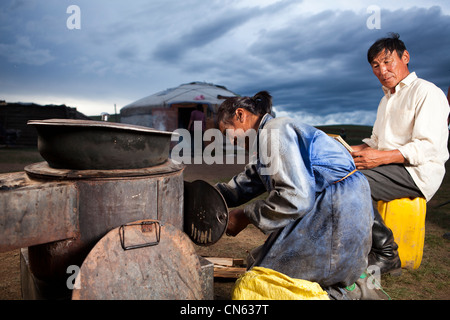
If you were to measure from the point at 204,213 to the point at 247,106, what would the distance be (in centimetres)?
74

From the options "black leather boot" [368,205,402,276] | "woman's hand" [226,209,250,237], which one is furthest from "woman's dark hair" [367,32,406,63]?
"woman's hand" [226,209,250,237]

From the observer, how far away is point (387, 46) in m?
2.55

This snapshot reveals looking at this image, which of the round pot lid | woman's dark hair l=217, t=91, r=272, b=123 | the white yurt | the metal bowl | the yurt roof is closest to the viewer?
the metal bowl

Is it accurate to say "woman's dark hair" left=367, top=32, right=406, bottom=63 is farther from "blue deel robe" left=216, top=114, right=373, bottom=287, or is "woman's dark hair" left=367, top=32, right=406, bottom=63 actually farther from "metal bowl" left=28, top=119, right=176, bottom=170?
"metal bowl" left=28, top=119, right=176, bottom=170

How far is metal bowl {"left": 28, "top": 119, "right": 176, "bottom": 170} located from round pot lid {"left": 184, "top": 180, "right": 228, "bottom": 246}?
45cm

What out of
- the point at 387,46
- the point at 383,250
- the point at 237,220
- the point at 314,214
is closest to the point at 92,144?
the point at 237,220

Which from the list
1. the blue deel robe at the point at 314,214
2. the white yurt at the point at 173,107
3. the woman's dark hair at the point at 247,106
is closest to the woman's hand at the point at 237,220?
the blue deel robe at the point at 314,214

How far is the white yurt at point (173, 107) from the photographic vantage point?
1362 cm

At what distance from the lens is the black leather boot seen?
2.38 meters

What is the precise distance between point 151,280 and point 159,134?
0.74 m

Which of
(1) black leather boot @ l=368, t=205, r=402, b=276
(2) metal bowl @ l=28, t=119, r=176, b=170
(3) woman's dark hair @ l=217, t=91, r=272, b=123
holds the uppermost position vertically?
(3) woman's dark hair @ l=217, t=91, r=272, b=123

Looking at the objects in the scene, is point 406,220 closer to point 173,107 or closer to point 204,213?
point 204,213
